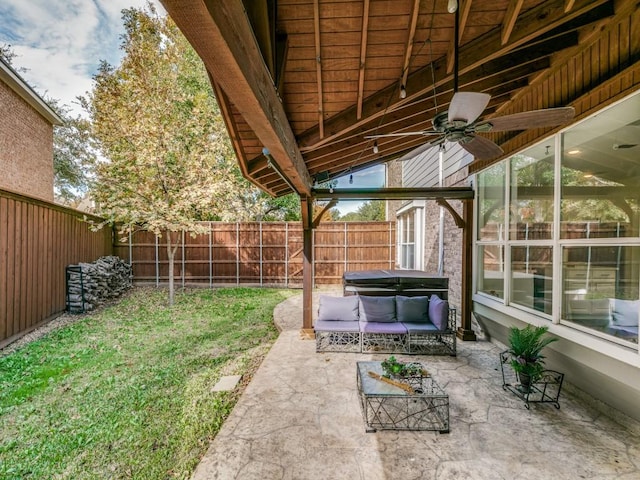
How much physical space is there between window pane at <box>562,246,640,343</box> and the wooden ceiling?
4.93 feet

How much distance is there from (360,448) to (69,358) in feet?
14.7

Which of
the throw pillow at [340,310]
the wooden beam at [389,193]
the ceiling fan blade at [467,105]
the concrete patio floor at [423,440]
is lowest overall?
the concrete patio floor at [423,440]

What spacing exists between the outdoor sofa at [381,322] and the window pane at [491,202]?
4.69 ft

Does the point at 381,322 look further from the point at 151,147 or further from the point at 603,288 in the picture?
the point at 151,147

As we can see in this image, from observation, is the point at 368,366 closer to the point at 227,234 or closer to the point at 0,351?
the point at 0,351

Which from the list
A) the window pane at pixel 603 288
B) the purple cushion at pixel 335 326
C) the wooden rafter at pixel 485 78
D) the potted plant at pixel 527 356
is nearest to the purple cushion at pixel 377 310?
the purple cushion at pixel 335 326

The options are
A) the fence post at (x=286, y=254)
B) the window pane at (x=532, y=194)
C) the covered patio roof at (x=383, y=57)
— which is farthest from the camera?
the fence post at (x=286, y=254)

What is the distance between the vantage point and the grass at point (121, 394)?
2.42 meters

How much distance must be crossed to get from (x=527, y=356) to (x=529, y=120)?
2320 millimetres

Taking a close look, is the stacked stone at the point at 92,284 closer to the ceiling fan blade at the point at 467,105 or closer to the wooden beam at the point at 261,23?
the wooden beam at the point at 261,23

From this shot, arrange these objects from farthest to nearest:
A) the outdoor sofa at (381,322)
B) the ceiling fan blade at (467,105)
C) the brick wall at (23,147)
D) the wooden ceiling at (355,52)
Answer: the brick wall at (23,147) → the outdoor sofa at (381,322) → the ceiling fan blade at (467,105) → the wooden ceiling at (355,52)

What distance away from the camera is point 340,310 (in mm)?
4637

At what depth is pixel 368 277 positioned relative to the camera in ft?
17.9

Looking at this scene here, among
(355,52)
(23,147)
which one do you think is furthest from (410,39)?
(23,147)
